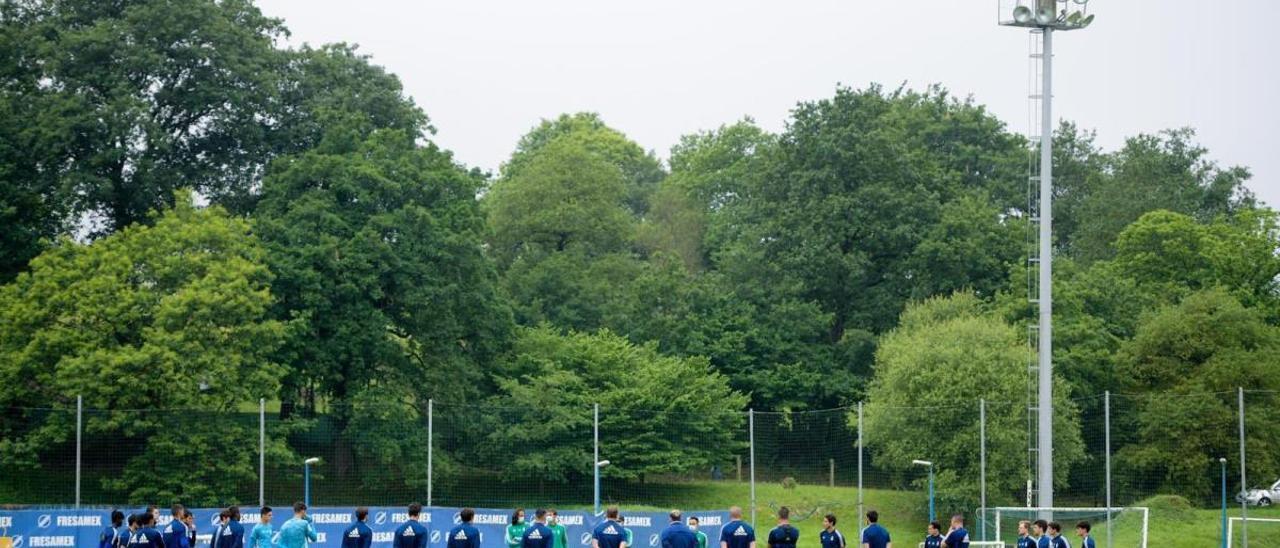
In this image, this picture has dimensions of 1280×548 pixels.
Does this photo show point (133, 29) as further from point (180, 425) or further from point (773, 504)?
point (773, 504)

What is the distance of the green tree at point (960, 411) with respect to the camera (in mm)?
45781

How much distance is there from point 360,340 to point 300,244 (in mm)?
3264

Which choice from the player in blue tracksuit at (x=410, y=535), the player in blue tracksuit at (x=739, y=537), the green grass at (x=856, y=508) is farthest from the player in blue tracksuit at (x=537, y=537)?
the green grass at (x=856, y=508)

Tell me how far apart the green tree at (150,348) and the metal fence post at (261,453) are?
31 centimetres

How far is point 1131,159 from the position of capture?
8050 centimetres

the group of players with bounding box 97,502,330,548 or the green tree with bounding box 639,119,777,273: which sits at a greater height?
A: the green tree with bounding box 639,119,777,273

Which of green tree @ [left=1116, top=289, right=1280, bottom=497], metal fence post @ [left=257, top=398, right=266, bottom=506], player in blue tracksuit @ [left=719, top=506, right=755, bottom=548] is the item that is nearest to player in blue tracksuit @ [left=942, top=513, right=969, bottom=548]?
player in blue tracksuit @ [left=719, top=506, right=755, bottom=548]

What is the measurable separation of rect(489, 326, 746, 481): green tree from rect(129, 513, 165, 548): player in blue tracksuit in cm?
2274

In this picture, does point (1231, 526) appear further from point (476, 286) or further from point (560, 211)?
point (560, 211)

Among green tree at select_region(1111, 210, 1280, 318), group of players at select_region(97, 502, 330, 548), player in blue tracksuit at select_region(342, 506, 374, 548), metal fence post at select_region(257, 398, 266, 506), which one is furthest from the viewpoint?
green tree at select_region(1111, 210, 1280, 318)

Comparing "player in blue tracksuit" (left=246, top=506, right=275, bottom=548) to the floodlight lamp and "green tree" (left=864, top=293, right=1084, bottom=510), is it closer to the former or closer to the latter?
the floodlight lamp

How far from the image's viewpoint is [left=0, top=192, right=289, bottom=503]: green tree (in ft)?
137

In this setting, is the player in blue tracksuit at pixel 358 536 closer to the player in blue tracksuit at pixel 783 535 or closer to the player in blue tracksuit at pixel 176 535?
the player in blue tracksuit at pixel 176 535

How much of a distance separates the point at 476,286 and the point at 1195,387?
70.9 ft
